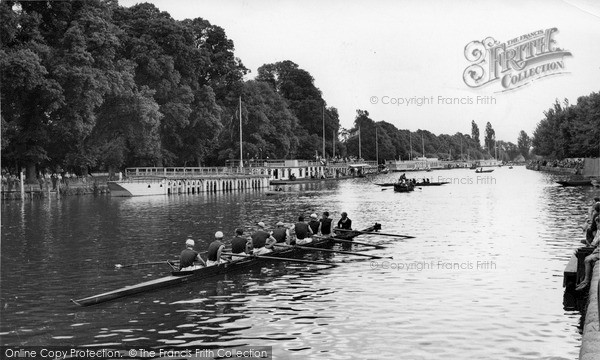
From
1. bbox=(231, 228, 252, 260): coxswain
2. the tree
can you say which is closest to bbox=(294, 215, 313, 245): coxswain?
bbox=(231, 228, 252, 260): coxswain

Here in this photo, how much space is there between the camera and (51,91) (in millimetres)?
64188

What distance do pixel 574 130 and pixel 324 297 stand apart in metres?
107

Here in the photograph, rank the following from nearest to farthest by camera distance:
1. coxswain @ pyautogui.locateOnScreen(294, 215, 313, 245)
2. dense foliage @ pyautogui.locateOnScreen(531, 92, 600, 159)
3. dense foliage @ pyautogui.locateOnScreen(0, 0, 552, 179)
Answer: coxswain @ pyautogui.locateOnScreen(294, 215, 313, 245) < dense foliage @ pyautogui.locateOnScreen(0, 0, 552, 179) < dense foliage @ pyautogui.locateOnScreen(531, 92, 600, 159)

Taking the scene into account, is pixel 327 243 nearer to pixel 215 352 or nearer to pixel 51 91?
pixel 215 352

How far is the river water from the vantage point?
16.3 m

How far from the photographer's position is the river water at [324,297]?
53.5 feet

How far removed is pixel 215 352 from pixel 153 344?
1713 mm

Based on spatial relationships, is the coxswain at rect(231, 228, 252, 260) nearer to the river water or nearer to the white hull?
the river water

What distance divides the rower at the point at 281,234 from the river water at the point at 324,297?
170cm

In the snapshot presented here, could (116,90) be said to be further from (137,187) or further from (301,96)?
(301,96)

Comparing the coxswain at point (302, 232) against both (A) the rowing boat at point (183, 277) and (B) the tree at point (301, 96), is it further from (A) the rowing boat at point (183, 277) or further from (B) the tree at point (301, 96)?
(B) the tree at point (301, 96)

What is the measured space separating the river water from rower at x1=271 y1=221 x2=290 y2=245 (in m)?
1.70

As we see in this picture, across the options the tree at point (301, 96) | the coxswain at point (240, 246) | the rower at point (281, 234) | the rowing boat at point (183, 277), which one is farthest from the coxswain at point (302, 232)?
the tree at point (301, 96)

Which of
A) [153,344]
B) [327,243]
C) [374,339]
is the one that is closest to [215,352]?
[153,344]
